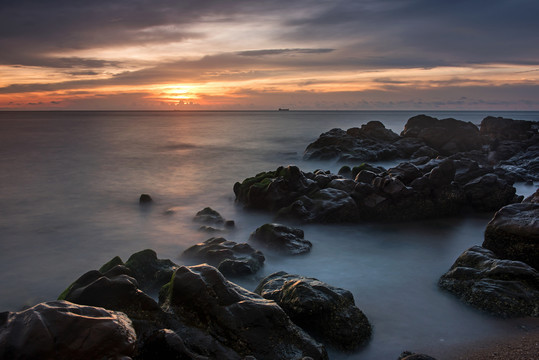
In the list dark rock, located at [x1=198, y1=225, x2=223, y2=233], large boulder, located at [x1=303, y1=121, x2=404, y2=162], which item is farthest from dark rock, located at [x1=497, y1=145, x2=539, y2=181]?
dark rock, located at [x1=198, y1=225, x2=223, y2=233]

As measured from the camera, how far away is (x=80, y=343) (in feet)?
13.2

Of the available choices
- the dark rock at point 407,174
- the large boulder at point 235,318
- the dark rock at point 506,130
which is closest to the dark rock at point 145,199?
the dark rock at point 407,174

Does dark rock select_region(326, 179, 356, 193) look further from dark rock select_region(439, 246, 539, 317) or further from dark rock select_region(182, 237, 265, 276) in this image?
dark rock select_region(439, 246, 539, 317)

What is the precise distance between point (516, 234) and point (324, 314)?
19.0 feet

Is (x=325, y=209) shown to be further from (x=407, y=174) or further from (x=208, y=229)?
(x=208, y=229)

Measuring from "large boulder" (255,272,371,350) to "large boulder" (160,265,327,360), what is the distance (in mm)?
635

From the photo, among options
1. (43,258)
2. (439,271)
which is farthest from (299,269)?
(43,258)

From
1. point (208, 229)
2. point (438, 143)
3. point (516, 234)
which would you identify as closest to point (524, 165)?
point (438, 143)

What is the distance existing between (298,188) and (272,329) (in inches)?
407

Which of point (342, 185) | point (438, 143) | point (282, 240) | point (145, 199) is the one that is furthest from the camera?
point (438, 143)

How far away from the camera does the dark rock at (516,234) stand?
29.8ft

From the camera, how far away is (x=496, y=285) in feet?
25.7

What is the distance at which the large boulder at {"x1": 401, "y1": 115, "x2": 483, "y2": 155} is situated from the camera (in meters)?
32.8

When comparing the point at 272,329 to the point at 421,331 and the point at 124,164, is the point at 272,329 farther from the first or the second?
the point at 124,164
